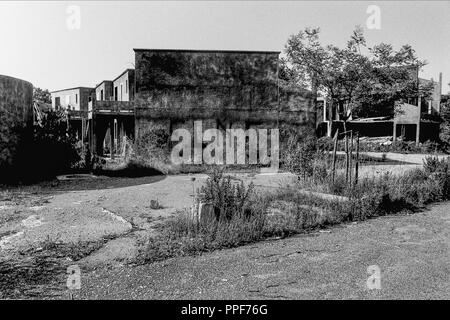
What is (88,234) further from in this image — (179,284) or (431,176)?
(431,176)

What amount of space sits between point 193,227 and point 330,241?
7.17ft

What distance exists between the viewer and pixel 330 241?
6184 mm

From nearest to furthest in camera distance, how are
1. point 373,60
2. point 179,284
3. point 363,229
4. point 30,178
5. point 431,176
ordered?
point 179,284 → point 363,229 → point 431,176 → point 30,178 → point 373,60

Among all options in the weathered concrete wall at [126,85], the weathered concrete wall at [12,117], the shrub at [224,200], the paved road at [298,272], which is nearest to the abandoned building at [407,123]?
the weathered concrete wall at [126,85]

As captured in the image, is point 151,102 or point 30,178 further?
point 151,102

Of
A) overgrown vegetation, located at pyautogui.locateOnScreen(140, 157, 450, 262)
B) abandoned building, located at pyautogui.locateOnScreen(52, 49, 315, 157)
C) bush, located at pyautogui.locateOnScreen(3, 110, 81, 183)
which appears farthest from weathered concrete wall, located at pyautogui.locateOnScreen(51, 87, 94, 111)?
overgrown vegetation, located at pyautogui.locateOnScreen(140, 157, 450, 262)

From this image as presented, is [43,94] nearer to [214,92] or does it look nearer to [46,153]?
[214,92]

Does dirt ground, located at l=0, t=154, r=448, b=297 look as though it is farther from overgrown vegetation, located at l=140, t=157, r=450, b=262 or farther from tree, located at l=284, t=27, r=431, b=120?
tree, located at l=284, t=27, r=431, b=120

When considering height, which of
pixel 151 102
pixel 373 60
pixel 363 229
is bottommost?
pixel 363 229

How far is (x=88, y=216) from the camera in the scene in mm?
7426

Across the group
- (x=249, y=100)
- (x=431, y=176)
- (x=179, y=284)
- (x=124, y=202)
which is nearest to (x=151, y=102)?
(x=249, y=100)

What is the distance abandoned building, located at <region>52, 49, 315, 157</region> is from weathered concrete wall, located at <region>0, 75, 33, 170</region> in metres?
5.85

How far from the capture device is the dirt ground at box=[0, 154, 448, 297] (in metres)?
5.39

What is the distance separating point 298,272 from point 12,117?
1098 centimetres
